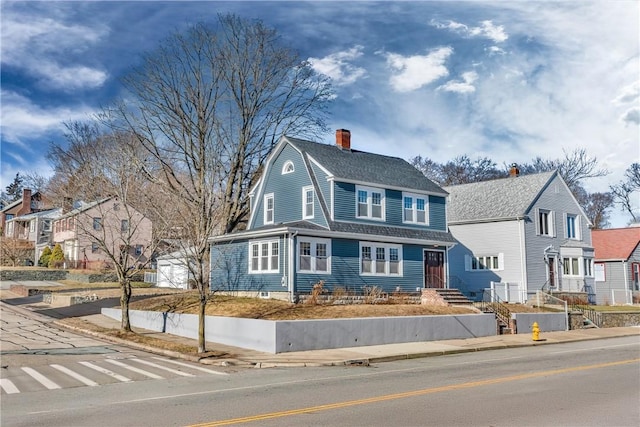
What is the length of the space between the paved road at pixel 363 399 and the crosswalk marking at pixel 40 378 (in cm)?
82

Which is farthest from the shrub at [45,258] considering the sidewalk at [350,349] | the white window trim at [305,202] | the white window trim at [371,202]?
the white window trim at [371,202]

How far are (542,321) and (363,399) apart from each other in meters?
21.9

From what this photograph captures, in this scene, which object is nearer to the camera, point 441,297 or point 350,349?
point 350,349

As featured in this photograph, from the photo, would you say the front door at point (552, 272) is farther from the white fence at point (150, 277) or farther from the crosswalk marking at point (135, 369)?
the white fence at point (150, 277)

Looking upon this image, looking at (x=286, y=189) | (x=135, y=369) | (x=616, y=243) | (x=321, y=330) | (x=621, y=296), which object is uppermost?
(x=286, y=189)

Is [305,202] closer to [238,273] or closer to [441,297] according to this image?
[238,273]

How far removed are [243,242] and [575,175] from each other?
49.0 metres

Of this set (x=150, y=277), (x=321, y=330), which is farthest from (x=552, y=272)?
(x=150, y=277)

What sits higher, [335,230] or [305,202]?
[305,202]

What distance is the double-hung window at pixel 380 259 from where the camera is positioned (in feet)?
99.8

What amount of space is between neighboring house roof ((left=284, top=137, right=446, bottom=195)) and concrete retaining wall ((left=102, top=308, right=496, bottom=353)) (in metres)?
9.31

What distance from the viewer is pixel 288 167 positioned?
109ft

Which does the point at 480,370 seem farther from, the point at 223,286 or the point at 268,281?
the point at 223,286

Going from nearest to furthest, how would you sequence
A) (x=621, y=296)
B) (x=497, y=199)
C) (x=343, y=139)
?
1. (x=343, y=139)
2. (x=497, y=199)
3. (x=621, y=296)
